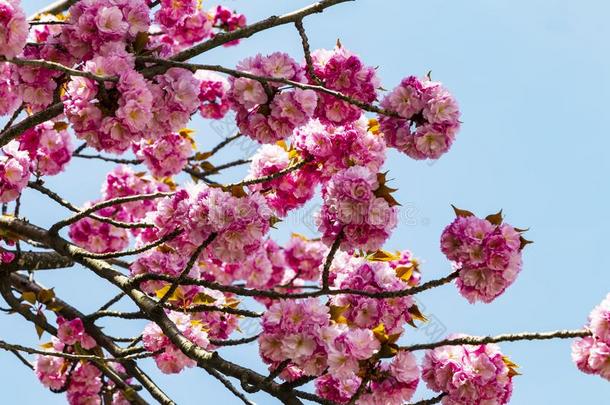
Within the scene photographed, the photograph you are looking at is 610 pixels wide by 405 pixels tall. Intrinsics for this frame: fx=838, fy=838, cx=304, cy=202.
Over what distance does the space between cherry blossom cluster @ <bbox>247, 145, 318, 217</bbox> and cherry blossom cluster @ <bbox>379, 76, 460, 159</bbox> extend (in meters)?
0.58

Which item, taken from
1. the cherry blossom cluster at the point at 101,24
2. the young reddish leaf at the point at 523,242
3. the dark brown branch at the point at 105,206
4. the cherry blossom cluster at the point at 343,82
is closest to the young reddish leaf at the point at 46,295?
the dark brown branch at the point at 105,206

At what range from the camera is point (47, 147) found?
649 cm

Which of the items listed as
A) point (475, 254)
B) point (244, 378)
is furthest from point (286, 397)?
point (475, 254)

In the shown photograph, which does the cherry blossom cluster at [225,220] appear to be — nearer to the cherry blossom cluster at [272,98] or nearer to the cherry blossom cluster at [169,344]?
the cherry blossom cluster at [272,98]

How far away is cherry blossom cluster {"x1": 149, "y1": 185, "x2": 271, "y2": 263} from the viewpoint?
12.6ft

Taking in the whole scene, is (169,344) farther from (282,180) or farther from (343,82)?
(343,82)

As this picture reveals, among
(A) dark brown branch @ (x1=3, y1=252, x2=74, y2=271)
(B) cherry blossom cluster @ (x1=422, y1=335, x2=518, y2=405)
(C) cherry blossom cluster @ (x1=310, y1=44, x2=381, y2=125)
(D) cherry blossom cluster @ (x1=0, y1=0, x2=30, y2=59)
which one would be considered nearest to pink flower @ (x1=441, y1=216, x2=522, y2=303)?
(B) cherry blossom cluster @ (x1=422, y1=335, x2=518, y2=405)

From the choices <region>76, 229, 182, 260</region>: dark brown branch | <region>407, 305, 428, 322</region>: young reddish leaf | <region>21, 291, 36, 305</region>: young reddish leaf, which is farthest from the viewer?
<region>21, 291, 36, 305</region>: young reddish leaf

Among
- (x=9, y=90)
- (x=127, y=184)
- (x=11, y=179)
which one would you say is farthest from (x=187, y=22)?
(x=9, y=90)

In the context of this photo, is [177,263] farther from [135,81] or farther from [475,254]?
[475,254]

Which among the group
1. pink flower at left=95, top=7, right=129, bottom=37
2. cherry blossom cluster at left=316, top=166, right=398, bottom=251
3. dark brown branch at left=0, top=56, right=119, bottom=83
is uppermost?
pink flower at left=95, top=7, right=129, bottom=37

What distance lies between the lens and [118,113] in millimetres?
4020

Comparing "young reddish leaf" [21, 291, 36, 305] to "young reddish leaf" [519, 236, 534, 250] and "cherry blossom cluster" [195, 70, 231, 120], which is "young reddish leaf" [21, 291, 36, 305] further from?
"young reddish leaf" [519, 236, 534, 250]

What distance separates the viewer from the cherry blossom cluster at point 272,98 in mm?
4516
